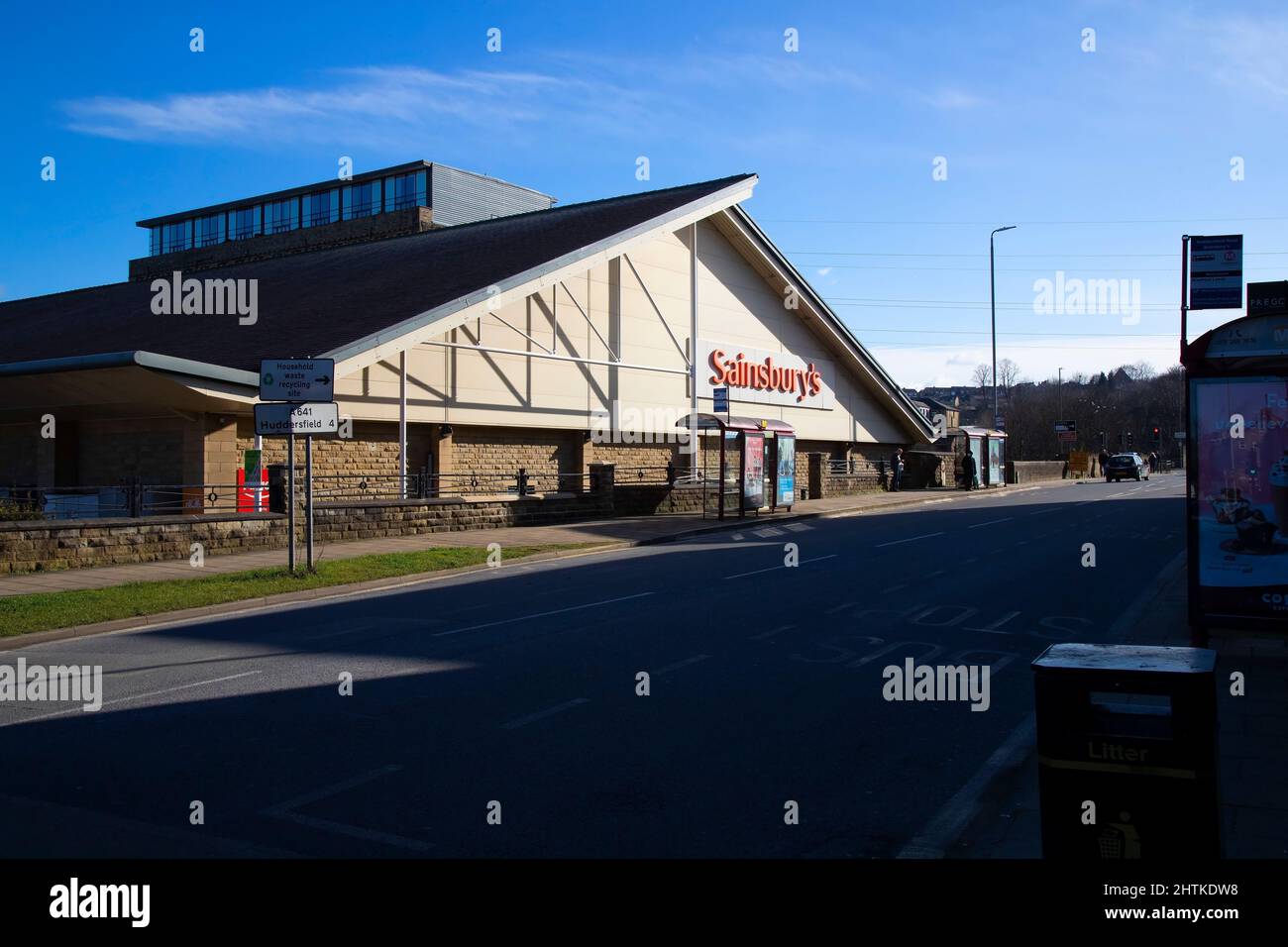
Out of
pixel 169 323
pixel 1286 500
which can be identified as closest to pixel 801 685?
pixel 1286 500

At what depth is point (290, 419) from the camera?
16.1m

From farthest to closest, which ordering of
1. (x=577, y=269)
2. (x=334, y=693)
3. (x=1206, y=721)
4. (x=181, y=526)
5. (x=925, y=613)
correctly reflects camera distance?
(x=577, y=269) < (x=181, y=526) < (x=925, y=613) < (x=334, y=693) < (x=1206, y=721)

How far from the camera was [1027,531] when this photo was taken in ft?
80.9

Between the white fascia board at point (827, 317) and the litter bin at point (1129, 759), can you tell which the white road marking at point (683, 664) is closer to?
the litter bin at point (1129, 759)

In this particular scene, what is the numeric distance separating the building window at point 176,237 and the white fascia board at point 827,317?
136ft

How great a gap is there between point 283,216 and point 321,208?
2888mm

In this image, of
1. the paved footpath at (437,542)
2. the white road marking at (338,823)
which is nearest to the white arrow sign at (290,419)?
the paved footpath at (437,542)

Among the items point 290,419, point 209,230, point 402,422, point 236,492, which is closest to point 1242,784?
point 290,419

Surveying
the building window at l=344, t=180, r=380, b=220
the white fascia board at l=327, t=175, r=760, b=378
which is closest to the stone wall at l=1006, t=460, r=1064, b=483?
the white fascia board at l=327, t=175, r=760, b=378

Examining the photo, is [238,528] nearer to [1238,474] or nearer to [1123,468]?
[1238,474]

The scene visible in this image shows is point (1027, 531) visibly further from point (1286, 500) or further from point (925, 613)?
point (1286, 500)

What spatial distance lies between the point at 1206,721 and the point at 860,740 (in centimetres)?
375

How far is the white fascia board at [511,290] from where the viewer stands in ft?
77.2

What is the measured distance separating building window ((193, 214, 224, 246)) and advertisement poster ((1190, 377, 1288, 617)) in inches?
2564
